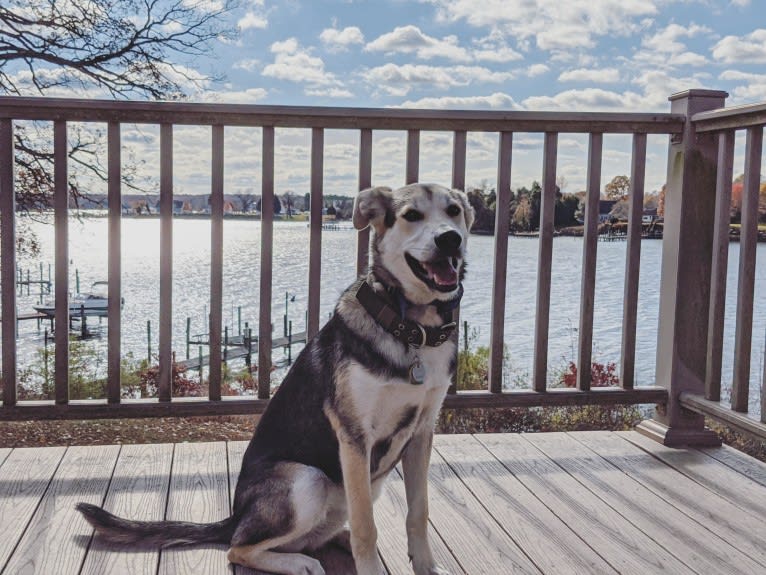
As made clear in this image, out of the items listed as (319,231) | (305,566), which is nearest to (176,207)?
(319,231)

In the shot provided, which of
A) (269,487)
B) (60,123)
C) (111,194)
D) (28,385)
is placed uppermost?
(60,123)

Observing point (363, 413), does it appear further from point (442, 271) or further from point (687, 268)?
point (687, 268)

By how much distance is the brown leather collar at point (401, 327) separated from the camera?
197 cm

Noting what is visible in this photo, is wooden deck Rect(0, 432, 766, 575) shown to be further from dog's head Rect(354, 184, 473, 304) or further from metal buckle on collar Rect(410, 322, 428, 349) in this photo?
dog's head Rect(354, 184, 473, 304)

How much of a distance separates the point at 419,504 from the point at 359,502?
0.81ft

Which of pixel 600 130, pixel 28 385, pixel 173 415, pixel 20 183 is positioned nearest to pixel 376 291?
pixel 173 415

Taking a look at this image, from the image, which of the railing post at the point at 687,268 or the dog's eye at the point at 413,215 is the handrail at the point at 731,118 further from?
the dog's eye at the point at 413,215

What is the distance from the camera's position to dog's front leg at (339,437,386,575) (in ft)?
6.12

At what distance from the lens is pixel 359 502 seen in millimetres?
1868

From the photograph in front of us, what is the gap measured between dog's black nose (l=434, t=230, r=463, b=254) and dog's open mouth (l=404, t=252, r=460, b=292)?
0.12 feet

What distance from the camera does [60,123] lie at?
3.04 metres

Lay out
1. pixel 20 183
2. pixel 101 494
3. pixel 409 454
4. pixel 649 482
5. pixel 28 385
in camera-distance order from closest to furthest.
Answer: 1. pixel 409 454
2. pixel 101 494
3. pixel 649 482
4. pixel 20 183
5. pixel 28 385

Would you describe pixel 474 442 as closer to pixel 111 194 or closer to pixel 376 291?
pixel 376 291

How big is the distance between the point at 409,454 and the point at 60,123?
6.66 feet
